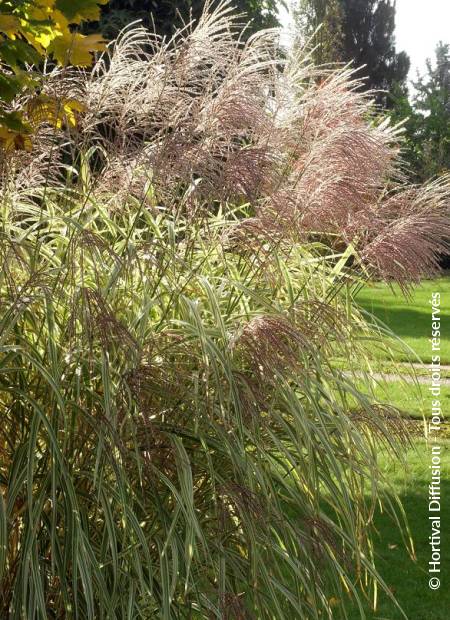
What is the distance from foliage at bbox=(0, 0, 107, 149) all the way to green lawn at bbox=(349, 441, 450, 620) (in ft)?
5.72

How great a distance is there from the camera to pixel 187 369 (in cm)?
311

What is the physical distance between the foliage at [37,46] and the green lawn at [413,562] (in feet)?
5.72

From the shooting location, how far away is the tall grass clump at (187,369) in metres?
2.70

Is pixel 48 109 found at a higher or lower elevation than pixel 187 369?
higher

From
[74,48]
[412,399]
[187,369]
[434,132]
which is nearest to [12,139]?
[74,48]

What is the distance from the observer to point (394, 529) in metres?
5.45

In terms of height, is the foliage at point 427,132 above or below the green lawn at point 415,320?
above

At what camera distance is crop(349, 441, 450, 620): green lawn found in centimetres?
433

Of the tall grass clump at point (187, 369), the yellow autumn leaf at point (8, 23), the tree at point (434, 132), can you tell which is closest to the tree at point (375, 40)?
the tree at point (434, 132)

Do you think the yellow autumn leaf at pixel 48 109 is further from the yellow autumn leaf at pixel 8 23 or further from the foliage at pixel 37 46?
the yellow autumn leaf at pixel 8 23

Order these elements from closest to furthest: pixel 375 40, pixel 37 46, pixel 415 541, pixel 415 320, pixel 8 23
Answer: pixel 8 23
pixel 37 46
pixel 415 541
pixel 415 320
pixel 375 40

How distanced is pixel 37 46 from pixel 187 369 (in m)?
1.14

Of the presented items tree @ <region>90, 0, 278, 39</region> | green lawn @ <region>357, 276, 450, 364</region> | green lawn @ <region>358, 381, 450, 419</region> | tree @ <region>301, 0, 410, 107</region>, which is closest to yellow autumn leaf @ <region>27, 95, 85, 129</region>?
tree @ <region>90, 0, 278, 39</region>

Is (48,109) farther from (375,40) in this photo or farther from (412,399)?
(375,40)
